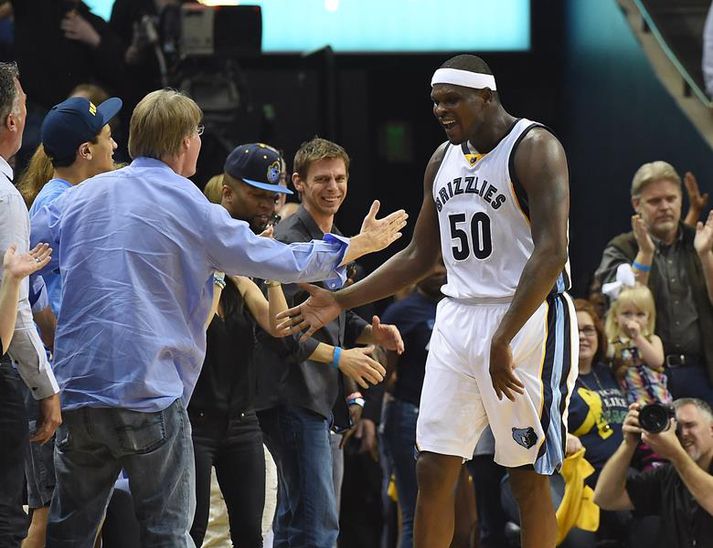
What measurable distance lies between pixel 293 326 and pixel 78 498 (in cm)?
112

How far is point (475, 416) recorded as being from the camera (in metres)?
4.80

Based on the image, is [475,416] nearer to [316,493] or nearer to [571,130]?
[316,493]

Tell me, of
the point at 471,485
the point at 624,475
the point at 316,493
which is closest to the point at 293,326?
the point at 316,493

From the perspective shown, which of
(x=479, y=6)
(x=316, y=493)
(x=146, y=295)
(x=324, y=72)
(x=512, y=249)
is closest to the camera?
(x=146, y=295)

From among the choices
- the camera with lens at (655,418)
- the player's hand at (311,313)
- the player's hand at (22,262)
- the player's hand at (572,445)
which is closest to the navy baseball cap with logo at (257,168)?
the player's hand at (311,313)

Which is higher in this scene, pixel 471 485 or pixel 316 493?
pixel 316 493

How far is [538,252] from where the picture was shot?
456 cm

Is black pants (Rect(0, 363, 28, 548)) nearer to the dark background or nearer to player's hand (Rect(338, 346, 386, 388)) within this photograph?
player's hand (Rect(338, 346, 386, 388))

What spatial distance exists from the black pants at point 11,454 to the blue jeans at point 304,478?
Answer: 1.28 meters

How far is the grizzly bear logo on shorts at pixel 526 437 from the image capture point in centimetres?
475

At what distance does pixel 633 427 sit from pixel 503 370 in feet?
5.85

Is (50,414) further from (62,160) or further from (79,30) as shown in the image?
(79,30)

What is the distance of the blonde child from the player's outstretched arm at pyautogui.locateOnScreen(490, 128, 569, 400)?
271cm

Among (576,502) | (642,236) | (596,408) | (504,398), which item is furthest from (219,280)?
(642,236)
